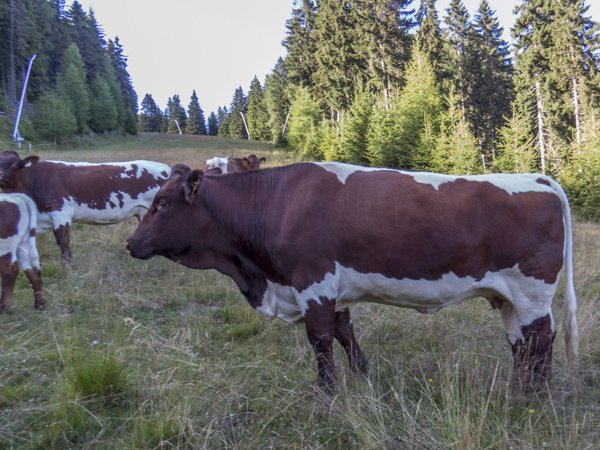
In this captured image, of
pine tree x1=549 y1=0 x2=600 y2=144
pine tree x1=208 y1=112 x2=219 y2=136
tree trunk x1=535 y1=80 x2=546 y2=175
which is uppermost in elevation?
pine tree x1=208 y1=112 x2=219 y2=136

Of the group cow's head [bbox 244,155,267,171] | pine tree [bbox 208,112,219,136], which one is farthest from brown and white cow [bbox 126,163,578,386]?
pine tree [bbox 208,112,219,136]

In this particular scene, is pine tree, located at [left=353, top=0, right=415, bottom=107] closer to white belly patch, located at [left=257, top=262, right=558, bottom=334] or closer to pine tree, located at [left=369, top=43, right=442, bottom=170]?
pine tree, located at [left=369, top=43, right=442, bottom=170]

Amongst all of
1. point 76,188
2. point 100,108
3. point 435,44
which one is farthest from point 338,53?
point 76,188

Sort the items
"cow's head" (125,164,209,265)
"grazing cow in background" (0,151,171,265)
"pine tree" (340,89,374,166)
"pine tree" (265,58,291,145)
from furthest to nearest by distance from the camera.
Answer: "pine tree" (265,58,291,145), "pine tree" (340,89,374,166), "grazing cow in background" (0,151,171,265), "cow's head" (125,164,209,265)

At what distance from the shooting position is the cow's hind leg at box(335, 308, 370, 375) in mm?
3898

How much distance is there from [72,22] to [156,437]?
Answer: 71849 mm

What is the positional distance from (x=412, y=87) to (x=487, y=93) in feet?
42.5

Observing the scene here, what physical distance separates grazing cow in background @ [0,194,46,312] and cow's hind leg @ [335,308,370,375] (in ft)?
13.0

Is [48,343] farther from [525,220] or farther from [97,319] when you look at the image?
[525,220]

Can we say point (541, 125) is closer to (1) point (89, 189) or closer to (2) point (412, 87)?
(2) point (412, 87)

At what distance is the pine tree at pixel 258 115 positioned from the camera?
229ft

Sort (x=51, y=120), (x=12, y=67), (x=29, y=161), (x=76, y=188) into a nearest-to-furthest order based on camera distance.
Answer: (x=29, y=161) → (x=76, y=188) → (x=51, y=120) → (x=12, y=67)

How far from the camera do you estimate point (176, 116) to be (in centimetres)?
10788

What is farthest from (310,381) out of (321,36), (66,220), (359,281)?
(321,36)
